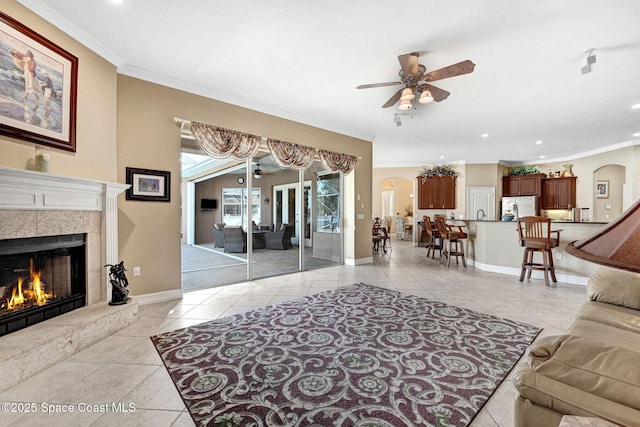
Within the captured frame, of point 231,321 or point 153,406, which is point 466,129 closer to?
point 231,321

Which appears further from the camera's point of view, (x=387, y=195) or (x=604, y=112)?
(x=387, y=195)

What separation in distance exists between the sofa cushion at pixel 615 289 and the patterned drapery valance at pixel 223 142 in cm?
418

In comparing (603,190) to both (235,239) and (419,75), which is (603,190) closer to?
(419,75)

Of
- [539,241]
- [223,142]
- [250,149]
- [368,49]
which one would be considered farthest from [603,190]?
[223,142]

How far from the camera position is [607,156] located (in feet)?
22.8

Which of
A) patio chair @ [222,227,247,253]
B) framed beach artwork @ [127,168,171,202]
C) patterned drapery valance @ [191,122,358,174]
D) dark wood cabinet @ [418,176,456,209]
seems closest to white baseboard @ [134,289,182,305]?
framed beach artwork @ [127,168,171,202]

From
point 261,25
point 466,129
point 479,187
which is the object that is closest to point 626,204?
point 479,187

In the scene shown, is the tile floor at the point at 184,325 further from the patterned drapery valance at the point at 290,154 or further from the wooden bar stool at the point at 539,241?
the patterned drapery valance at the point at 290,154

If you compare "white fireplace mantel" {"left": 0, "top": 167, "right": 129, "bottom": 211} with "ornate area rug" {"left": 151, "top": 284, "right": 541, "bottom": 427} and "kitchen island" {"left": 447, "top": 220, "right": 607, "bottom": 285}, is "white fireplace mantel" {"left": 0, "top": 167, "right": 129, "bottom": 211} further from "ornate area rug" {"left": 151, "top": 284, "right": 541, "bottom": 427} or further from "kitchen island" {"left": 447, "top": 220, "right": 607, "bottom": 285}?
"kitchen island" {"left": 447, "top": 220, "right": 607, "bottom": 285}

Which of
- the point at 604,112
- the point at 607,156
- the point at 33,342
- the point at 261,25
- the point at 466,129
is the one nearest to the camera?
the point at 33,342

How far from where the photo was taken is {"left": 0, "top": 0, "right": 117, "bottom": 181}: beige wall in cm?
216

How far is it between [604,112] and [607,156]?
3596 millimetres

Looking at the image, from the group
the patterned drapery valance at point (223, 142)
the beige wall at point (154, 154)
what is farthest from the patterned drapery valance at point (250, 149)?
the beige wall at point (154, 154)

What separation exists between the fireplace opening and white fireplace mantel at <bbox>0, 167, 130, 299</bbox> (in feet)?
0.80
